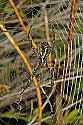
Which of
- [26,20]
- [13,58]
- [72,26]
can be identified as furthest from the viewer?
A: [13,58]

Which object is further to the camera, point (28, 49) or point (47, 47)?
point (28, 49)

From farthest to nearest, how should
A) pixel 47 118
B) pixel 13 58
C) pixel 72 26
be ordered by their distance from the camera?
pixel 13 58 → pixel 47 118 → pixel 72 26

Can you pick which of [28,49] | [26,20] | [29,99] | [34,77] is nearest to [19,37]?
[28,49]

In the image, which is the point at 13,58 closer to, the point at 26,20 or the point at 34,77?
the point at 26,20

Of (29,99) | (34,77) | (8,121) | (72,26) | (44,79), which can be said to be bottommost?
(8,121)

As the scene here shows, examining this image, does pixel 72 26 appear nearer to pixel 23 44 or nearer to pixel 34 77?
pixel 34 77

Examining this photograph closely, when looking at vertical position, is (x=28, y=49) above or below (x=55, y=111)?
below

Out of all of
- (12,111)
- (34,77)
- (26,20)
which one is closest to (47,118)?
(12,111)

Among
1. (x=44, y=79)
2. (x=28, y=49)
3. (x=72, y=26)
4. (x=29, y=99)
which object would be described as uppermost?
(x=72, y=26)

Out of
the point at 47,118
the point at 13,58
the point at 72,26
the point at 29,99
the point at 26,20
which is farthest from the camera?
the point at 13,58
